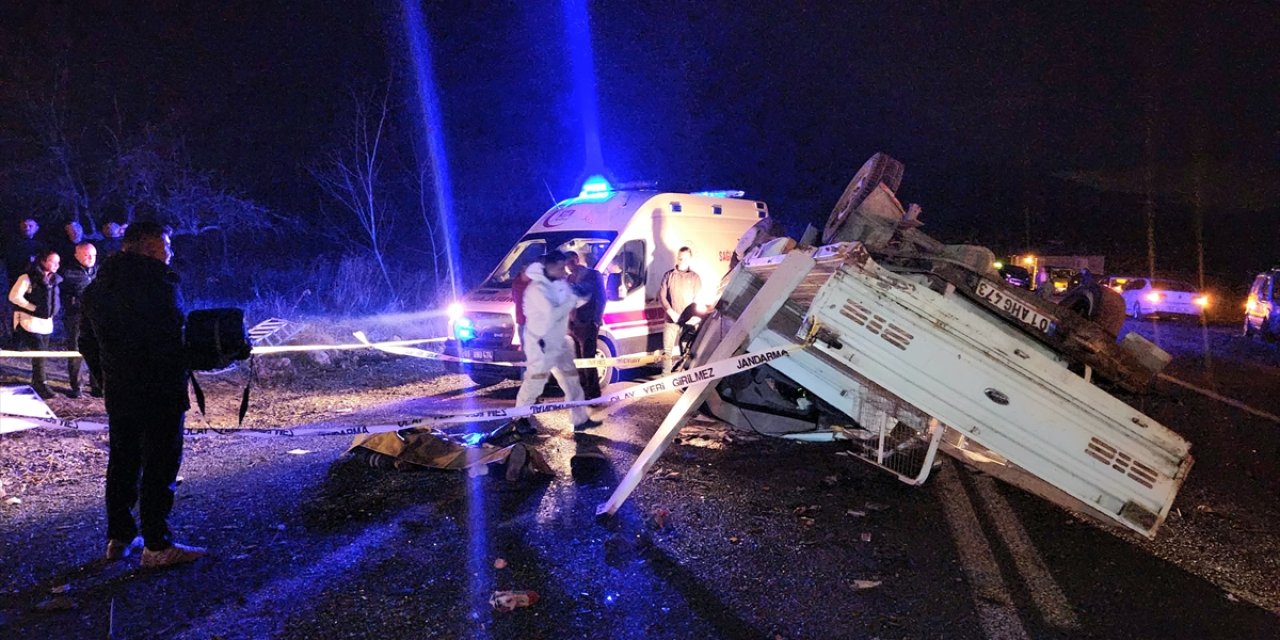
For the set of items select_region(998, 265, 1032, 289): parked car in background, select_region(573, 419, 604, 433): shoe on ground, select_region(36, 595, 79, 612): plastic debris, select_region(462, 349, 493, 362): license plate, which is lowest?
select_region(573, 419, 604, 433): shoe on ground

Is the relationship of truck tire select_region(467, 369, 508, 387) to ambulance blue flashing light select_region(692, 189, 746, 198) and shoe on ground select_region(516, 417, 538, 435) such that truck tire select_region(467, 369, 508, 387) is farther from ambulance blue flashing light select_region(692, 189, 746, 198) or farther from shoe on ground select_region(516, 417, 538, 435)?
ambulance blue flashing light select_region(692, 189, 746, 198)

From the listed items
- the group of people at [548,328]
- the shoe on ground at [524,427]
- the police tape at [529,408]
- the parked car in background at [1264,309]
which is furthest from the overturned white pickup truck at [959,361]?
the parked car in background at [1264,309]

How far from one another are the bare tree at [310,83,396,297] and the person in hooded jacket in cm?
984

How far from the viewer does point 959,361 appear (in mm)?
3482

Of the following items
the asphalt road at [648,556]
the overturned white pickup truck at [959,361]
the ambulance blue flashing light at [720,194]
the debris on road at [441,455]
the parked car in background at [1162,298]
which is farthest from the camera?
the parked car in background at [1162,298]

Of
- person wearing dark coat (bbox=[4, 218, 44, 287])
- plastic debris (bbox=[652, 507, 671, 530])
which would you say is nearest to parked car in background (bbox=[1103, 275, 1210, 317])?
plastic debris (bbox=[652, 507, 671, 530])

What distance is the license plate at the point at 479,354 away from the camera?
8.45 meters

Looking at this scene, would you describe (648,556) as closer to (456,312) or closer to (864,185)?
(864,185)

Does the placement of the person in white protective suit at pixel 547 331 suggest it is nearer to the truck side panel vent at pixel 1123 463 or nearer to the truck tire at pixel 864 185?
the truck tire at pixel 864 185

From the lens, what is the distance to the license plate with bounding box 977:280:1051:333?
385 cm

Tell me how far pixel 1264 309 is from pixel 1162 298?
7466 millimetres

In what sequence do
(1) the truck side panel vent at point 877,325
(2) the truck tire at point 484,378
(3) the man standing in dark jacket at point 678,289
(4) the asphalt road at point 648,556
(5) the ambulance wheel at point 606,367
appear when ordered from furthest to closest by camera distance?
(3) the man standing in dark jacket at point 678,289 → (5) the ambulance wheel at point 606,367 → (2) the truck tire at point 484,378 → (1) the truck side panel vent at point 877,325 → (4) the asphalt road at point 648,556

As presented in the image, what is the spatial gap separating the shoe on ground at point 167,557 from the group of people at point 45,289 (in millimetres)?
4713

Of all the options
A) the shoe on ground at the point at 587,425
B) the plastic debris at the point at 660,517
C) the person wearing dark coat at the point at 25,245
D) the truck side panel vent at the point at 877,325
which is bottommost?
the shoe on ground at the point at 587,425
